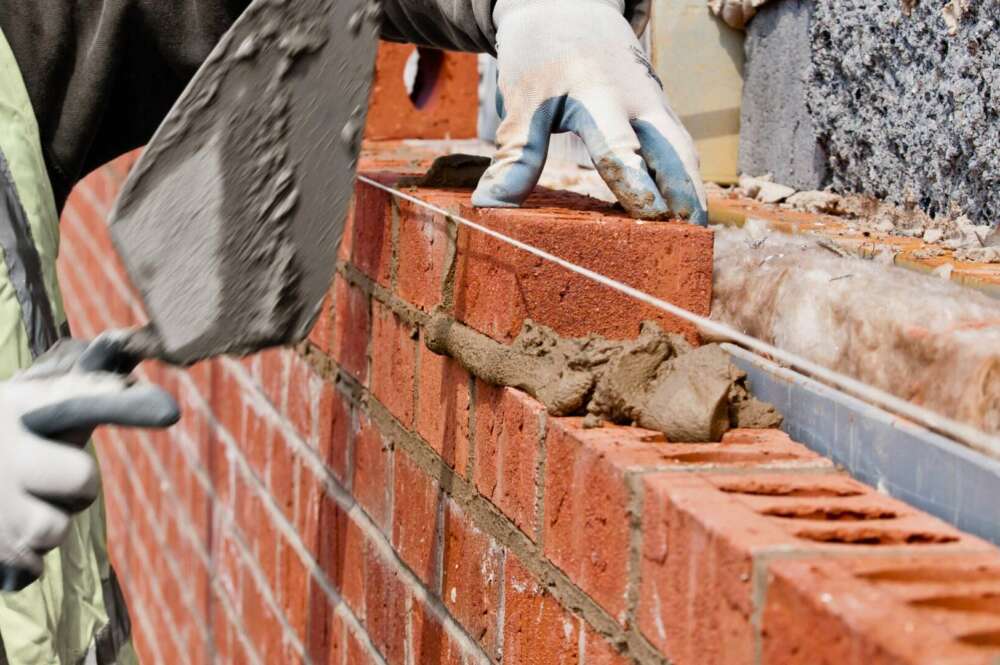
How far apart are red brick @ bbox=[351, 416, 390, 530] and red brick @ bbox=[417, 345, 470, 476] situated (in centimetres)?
18

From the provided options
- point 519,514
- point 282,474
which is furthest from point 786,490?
point 282,474

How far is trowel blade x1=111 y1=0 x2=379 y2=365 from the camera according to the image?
45.3 inches

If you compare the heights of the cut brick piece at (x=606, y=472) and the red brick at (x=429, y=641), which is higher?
the cut brick piece at (x=606, y=472)

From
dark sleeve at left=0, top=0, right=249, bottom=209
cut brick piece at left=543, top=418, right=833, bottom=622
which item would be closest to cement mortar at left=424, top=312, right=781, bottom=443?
cut brick piece at left=543, top=418, right=833, bottom=622

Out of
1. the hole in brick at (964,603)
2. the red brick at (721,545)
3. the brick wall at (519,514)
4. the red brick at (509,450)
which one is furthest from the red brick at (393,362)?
the hole in brick at (964,603)

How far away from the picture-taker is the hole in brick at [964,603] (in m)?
0.80

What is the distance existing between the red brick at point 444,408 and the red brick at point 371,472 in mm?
184

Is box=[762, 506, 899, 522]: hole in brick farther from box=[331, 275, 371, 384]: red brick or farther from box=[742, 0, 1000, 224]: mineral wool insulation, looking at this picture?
box=[331, 275, 371, 384]: red brick

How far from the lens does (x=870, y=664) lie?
76cm

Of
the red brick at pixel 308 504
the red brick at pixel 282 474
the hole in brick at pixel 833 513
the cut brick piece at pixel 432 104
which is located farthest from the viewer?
the cut brick piece at pixel 432 104

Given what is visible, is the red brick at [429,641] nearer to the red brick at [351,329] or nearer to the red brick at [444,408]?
the red brick at [444,408]

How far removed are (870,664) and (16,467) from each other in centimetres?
74

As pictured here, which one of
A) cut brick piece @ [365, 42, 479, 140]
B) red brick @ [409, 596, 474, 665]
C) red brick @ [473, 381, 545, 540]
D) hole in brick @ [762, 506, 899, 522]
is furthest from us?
cut brick piece @ [365, 42, 479, 140]

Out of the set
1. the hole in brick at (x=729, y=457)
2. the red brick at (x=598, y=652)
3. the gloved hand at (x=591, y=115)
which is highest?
the gloved hand at (x=591, y=115)
